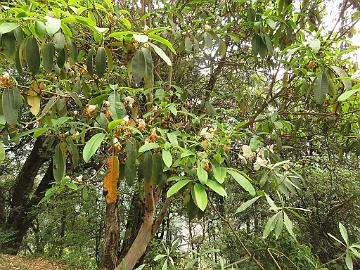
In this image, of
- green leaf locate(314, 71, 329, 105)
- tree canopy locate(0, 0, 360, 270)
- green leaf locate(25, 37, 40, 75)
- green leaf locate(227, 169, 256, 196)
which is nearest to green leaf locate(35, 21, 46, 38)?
tree canopy locate(0, 0, 360, 270)

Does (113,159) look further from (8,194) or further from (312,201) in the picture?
(8,194)

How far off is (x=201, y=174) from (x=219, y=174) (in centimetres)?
9

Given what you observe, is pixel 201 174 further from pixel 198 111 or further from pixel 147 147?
pixel 198 111

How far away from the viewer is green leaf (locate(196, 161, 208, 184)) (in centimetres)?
138

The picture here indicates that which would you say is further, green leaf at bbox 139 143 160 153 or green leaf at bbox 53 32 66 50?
green leaf at bbox 139 143 160 153

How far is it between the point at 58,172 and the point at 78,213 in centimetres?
514

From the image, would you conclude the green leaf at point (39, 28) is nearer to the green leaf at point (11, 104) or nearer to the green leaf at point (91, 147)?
the green leaf at point (11, 104)

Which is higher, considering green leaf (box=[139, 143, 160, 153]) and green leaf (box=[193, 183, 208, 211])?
green leaf (box=[139, 143, 160, 153])

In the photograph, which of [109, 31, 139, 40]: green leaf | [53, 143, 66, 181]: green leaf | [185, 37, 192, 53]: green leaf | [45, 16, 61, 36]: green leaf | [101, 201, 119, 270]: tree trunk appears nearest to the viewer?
[45, 16, 61, 36]: green leaf

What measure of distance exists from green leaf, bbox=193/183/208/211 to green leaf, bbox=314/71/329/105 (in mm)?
802

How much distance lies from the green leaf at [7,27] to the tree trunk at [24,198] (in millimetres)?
5683

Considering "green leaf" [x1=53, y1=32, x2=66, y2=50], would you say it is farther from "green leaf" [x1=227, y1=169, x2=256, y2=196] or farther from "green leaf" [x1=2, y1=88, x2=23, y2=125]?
"green leaf" [x1=227, y1=169, x2=256, y2=196]

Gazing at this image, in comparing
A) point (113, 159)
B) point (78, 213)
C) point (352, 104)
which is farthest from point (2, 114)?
point (78, 213)

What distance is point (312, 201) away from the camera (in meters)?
4.03
